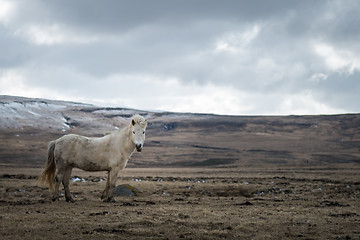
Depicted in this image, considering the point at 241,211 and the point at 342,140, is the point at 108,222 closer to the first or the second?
the point at 241,211

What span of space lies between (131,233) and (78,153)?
264 inches

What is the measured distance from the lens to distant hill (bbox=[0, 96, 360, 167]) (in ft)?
258

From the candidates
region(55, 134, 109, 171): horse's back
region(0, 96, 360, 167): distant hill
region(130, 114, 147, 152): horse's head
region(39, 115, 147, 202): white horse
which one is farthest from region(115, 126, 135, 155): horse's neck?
region(0, 96, 360, 167): distant hill

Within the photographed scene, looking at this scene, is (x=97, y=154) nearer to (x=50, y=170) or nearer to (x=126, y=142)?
(x=126, y=142)

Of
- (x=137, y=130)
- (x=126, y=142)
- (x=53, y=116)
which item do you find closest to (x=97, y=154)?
(x=126, y=142)

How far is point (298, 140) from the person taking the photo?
113 metres

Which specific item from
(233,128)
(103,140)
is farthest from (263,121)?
(103,140)

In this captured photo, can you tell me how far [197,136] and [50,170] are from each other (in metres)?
113

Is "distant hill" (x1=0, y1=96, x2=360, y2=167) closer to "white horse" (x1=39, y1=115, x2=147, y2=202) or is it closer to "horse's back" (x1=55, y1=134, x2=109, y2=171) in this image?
"white horse" (x1=39, y1=115, x2=147, y2=202)

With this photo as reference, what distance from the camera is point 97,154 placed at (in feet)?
47.0

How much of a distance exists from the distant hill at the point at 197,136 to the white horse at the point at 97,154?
166ft

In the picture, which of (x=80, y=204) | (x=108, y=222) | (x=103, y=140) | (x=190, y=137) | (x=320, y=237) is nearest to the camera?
(x=320, y=237)

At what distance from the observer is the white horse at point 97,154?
1423 centimetres

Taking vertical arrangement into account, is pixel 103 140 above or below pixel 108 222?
above
